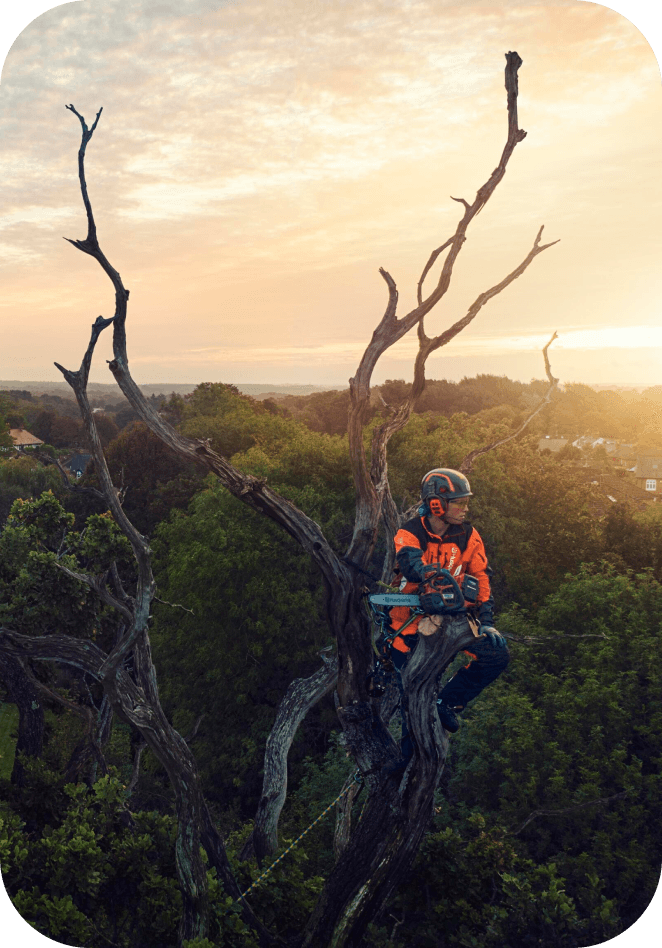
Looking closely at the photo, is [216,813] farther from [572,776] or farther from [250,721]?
[572,776]

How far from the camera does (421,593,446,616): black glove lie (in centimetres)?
559

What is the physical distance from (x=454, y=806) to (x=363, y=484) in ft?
28.0

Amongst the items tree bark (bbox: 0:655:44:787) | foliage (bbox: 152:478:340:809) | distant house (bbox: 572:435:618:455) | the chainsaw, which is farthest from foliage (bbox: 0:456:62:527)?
the chainsaw

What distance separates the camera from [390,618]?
6441 millimetres

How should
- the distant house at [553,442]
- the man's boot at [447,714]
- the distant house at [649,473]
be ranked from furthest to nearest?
the distant house at [553,442] → the distant house at [649,473] → the man's boot at [447,714]

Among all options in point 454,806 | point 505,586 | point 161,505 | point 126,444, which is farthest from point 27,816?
point 126,444

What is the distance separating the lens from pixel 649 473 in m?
24.0

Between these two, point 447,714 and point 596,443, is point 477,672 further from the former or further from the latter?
point 596,443

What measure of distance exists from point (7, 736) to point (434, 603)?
1702 cm

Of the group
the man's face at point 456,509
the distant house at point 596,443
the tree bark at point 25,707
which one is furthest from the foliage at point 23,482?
the man's face at point 456,509

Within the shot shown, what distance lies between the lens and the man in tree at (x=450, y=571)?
5930mm

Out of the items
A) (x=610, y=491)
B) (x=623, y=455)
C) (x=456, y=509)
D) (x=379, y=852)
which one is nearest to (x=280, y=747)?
(x=379, y=852)

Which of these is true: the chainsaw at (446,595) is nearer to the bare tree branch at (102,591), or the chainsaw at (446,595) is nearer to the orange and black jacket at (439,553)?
the orange and black jacket at (439,553)

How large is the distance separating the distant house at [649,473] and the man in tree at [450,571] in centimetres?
1909
